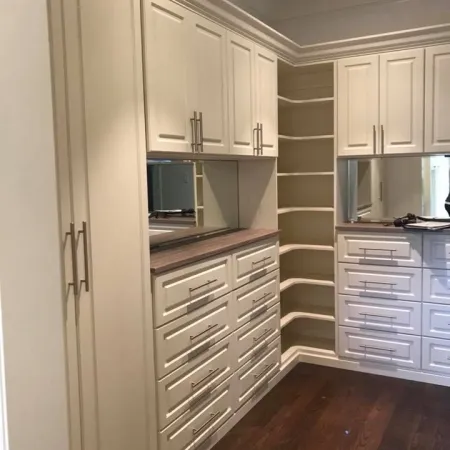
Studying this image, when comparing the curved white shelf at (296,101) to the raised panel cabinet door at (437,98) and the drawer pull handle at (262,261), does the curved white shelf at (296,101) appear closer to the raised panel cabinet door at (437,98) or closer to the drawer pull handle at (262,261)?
the raised panel cabinet door at (437,98)

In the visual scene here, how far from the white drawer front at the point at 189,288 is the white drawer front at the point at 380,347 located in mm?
1316

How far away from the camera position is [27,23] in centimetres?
168

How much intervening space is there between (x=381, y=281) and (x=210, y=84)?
1855 mm

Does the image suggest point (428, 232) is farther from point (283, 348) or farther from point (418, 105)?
point (283, 348)

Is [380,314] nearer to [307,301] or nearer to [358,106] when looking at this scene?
[307,301]

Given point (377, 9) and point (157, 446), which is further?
point (377, 9)

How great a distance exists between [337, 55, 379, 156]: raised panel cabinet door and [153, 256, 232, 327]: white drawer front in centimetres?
137

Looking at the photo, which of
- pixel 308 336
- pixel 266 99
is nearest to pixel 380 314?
pixel 308 336

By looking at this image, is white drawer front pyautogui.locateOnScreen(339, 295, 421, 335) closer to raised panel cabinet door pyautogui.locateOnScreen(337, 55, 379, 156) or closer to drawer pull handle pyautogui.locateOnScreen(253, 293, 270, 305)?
drawer pull handle pyautogui.locateOnScreen(253, 293, 270, 305)

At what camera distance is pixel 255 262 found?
314 cm

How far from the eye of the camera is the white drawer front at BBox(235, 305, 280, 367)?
300 centimetres

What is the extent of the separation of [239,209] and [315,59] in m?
1.20

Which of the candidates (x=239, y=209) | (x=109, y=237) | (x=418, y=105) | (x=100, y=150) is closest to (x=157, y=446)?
(x=109, y=237)

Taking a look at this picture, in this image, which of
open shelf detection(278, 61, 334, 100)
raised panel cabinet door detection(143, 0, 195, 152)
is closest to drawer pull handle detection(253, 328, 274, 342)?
raised panel cabinet door detection(143, 0, 195, 152)
